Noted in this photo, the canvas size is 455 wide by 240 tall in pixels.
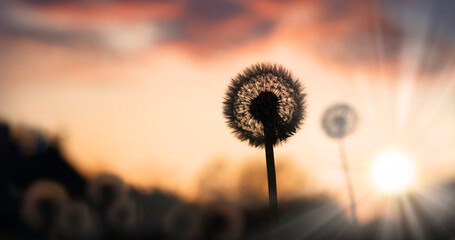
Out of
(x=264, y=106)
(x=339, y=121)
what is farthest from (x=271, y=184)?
(x=339, y=121)

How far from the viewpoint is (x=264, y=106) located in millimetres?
12953

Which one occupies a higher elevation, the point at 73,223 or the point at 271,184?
the point at 271,184

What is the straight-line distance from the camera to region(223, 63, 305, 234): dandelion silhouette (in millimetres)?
12922

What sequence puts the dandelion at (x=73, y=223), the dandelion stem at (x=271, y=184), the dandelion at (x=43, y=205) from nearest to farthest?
→ the dandelion stem at (x=271, y=184), the dandelion at (x=43, y=205), the dandelion at (x=73, y=223)

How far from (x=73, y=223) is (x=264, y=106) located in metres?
25.4

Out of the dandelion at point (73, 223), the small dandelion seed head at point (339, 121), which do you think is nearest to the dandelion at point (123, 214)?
the dandelion at point (73, 223)

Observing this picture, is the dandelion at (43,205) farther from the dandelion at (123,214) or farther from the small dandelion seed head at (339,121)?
the small dandelion seed head at (339,121)

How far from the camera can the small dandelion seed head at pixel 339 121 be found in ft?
106

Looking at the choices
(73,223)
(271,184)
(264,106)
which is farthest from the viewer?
(73,223)

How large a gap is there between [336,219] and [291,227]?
35.9 ft

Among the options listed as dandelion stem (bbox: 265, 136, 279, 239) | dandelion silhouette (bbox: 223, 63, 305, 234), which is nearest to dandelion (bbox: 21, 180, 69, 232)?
dandelion silhouette (bbox: 223, 63, 305, 234)

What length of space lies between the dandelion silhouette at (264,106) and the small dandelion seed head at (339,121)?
20.1 m

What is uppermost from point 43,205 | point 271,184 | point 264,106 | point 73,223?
point 264,106

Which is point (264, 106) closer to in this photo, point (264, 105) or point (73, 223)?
point (264, 105)
